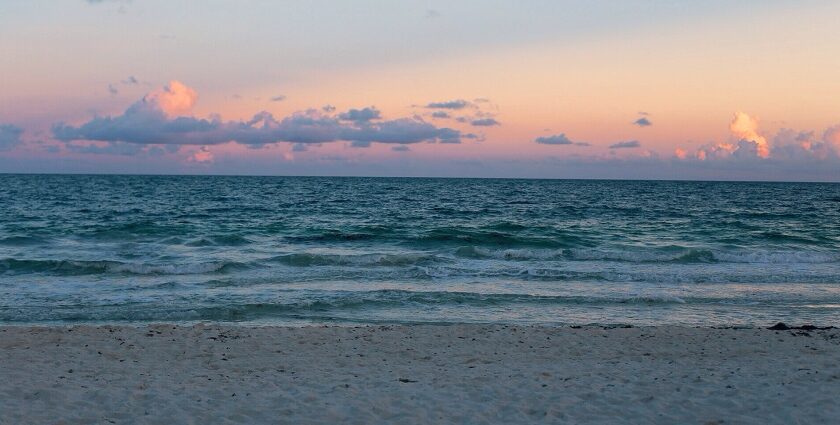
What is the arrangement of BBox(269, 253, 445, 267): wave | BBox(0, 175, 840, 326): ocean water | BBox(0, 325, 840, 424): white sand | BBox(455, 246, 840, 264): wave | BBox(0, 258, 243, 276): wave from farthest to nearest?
BBox(455, 246, 840, 264): wave → BBox(269, 253, 445, 267): wave → BBox(0, 258, 243, 276): wave → BBox(0, 175, 840, 326): ocean water → BBox(0, 325, 840, 424): white sand

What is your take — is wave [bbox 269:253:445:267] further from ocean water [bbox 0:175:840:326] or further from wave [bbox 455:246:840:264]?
wave [bbox 455:246:840:264]

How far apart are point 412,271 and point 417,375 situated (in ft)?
35.9

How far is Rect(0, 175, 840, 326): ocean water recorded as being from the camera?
14859 mm

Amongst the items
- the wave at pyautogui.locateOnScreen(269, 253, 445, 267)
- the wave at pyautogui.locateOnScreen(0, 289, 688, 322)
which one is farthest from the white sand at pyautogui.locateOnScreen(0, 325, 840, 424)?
Result: the wave at pyautogui.locateOnScreen(269, 253, 445, 267)

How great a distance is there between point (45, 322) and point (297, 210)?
3350cm

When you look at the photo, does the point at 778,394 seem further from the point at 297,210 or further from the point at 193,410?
the point at 297,210

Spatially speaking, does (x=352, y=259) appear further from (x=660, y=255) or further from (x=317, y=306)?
(x=660, y=255)

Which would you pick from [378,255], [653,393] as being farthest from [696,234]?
[653,393]

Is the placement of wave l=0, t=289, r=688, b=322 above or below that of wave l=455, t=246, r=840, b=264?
below

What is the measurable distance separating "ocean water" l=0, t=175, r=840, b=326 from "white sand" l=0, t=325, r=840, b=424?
2.28 m

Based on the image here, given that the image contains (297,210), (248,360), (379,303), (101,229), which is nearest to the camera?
(248,360)

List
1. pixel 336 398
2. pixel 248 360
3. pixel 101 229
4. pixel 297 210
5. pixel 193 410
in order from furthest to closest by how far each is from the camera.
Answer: pixel 297 210 → pixel 101 229 → pixel 248 360 → pixel 336 398 → pixel 193 410

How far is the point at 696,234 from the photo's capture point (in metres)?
33.5

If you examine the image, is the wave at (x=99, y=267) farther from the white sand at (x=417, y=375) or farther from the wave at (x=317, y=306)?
the white sand at (x=417, y=375)
